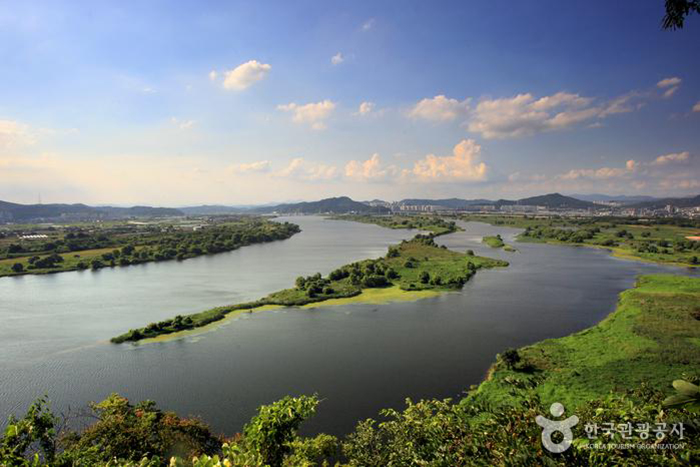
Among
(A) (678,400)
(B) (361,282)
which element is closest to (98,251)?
(B) (361,282)

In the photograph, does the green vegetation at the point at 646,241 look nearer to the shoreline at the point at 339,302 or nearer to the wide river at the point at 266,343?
the wide river at the point at 266,343

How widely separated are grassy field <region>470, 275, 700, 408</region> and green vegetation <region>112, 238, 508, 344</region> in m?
21.8

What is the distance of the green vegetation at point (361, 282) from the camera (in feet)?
122

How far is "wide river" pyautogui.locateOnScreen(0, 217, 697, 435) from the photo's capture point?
24.2 meters

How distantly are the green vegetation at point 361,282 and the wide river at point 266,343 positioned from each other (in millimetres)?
2682

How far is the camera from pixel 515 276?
60250 mm

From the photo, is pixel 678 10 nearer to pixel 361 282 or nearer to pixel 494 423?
pixel 494 423

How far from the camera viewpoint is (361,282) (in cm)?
5359

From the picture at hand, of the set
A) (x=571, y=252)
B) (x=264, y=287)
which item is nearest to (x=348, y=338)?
(x=264, y=287)

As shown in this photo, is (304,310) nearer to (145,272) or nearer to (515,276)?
(515,276)

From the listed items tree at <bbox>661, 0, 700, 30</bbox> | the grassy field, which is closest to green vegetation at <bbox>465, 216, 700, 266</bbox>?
the grassy field

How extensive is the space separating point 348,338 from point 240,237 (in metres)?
91.1

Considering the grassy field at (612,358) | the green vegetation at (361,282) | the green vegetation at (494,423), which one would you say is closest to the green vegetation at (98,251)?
the green vegetation at (361,282)

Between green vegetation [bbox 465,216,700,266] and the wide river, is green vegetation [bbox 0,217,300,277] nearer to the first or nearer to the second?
the wide river
